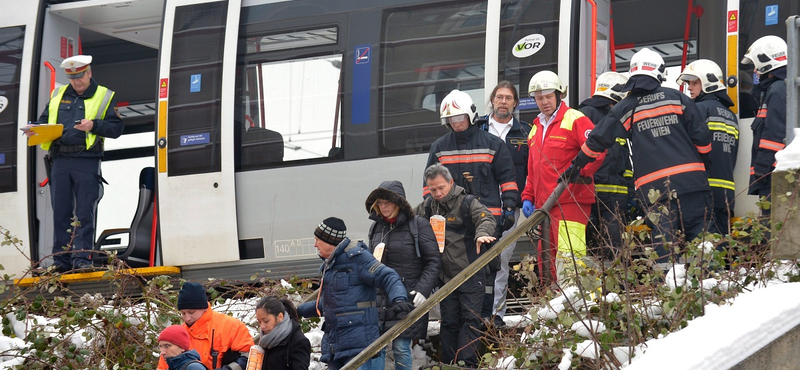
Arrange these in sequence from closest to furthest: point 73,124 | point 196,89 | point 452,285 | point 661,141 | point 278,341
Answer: point 278,341 < point 452,285 < point 661,141 < point 73,124 < point 196,89

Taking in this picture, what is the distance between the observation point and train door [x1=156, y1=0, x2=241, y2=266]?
1011cm

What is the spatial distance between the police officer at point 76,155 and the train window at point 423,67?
8.72 ft

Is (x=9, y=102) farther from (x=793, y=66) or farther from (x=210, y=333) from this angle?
(x=793, y=66)

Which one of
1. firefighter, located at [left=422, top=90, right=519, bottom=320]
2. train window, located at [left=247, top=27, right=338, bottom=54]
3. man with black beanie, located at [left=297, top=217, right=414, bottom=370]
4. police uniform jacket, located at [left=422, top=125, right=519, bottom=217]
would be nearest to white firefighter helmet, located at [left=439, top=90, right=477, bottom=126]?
firefighter, located at [left=422, top=90, right=519, bottom=320]

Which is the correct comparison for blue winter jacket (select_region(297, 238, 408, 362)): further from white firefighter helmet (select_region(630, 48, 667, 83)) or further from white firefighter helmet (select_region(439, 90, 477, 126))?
white firefighter helmet (select_region(630, 48, 667, 83))

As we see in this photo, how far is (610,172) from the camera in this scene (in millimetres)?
7938

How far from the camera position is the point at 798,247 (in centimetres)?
557

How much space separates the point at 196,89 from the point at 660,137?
472cm

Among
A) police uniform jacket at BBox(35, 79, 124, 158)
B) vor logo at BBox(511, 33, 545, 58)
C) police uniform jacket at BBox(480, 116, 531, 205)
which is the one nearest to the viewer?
police uniform jacket at BBox(480, 116, 531, 205)

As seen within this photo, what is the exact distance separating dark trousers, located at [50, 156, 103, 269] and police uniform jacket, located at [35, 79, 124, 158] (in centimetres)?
9

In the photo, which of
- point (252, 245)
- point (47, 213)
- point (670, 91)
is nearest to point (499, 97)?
point (670, 91)

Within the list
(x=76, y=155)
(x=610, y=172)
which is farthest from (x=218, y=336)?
(x=76, y=155)

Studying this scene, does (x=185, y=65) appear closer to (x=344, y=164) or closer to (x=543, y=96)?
(x=344, y=164)

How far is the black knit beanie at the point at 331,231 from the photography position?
6.75m
